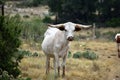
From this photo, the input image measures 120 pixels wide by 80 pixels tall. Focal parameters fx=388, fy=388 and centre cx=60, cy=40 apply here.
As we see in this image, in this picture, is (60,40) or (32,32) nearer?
(60,40)

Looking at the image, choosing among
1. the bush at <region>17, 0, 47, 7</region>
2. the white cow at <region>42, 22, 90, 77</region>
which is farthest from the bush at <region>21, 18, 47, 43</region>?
the bush at <region>17, 0, 47, 7</region>

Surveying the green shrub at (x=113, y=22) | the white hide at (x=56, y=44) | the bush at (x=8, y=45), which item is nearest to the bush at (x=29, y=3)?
the green shrub at (x=113, y=22)

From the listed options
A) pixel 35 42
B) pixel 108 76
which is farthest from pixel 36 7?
pixel 108 76

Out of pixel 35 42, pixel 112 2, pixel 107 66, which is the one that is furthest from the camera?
pixel 112 2

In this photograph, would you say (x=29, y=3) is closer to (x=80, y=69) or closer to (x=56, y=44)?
(x=80, y=69)

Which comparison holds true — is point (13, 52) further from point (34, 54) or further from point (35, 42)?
point (35, 42)

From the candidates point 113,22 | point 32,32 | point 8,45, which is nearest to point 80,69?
point 8,45

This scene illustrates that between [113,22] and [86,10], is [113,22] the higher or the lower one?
the lower one

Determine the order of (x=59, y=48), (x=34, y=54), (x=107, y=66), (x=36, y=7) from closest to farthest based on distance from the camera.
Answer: (x=59, y=48), (x=107, y=66), (x=34, y=54), (x=36, y=7)

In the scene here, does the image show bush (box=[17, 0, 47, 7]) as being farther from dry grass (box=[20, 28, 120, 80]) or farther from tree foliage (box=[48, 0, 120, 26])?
dry grass (box=[20, 28, 120, 80])

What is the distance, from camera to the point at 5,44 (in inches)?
434

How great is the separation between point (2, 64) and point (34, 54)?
7.81 meters

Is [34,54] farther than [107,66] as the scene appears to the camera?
Yes

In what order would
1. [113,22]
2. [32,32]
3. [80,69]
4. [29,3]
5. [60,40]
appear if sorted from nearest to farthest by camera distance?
[60,40] < [80,69] < [32,32] < [113,22] < [29,3]
